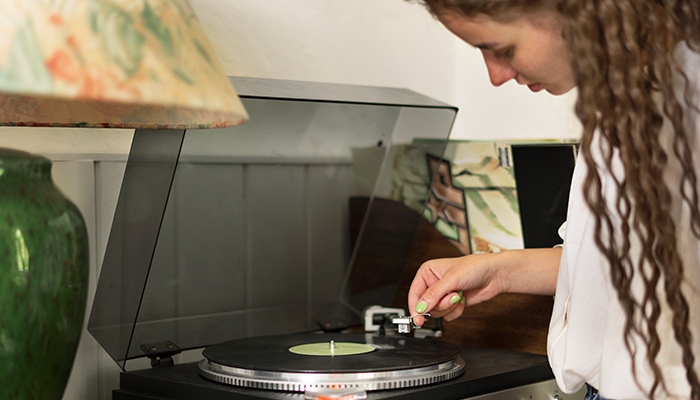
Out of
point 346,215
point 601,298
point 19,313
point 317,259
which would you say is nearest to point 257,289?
point 317,259

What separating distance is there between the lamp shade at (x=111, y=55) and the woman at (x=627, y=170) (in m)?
0.30

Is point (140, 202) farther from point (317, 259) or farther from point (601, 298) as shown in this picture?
point (601, 298)

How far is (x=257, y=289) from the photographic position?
161 cm

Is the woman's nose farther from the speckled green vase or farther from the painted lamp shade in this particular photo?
the speckled green vase

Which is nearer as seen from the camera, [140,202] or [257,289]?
[140,202]

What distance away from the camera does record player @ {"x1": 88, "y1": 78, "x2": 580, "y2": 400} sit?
1.22 meters

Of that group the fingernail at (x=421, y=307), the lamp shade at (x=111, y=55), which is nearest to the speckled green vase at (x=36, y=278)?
the lamp shade at (x=111, y=55)

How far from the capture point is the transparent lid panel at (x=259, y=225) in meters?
1.38

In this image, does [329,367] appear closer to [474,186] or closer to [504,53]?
[504,53]

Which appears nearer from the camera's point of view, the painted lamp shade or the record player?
the painted lamp shade

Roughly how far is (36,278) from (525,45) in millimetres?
673

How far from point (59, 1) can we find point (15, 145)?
0.80 m

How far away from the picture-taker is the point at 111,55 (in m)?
0.69

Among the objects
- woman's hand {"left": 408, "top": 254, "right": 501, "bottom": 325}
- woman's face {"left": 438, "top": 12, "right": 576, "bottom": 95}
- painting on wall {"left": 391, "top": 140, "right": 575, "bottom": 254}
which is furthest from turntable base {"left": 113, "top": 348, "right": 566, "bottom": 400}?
woman's face {"left": 438, "top": 12, "right": 576, "bottom": 95}
